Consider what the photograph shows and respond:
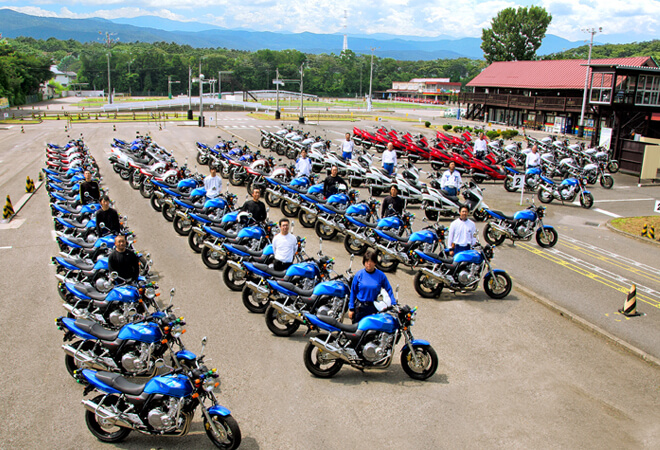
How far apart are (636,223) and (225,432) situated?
1645 centimetres

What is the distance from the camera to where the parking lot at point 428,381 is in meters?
6.41

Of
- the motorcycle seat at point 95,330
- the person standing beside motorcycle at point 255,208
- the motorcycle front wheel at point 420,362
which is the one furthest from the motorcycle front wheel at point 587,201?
the motorcycle seat at point 95,330

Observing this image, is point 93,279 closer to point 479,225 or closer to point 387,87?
point 479,225

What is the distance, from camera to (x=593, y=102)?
30.5 m

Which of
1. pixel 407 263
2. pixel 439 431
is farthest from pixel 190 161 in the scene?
pixel 439 431

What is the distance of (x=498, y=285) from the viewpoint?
10859mm

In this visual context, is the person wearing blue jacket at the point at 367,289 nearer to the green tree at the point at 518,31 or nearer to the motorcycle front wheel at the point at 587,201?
the motorcycle front wheel at the point at 587,201

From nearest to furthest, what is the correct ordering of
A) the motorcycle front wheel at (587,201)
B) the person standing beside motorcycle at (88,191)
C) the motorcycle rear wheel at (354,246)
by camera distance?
the motorcycle rear wheel at (354,246)
the person standing beside motorcycle at (88,191)
the motorcycle front wheel at (587,201)

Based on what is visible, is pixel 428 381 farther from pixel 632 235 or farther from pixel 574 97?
pixel 574 97

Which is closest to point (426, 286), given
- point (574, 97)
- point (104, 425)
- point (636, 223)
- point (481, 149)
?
point (104, 425)

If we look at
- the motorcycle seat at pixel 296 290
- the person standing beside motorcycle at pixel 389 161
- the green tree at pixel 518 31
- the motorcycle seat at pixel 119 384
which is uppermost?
the green tree at pixel 518 31

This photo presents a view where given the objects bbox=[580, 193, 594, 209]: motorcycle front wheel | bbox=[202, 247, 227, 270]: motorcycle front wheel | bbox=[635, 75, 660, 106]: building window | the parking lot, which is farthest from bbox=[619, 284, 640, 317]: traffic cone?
bbox=[635, 75, 660, 106]: building window

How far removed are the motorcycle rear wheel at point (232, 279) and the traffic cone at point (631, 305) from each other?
768 cm

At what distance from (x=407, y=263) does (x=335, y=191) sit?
13.8 ft
